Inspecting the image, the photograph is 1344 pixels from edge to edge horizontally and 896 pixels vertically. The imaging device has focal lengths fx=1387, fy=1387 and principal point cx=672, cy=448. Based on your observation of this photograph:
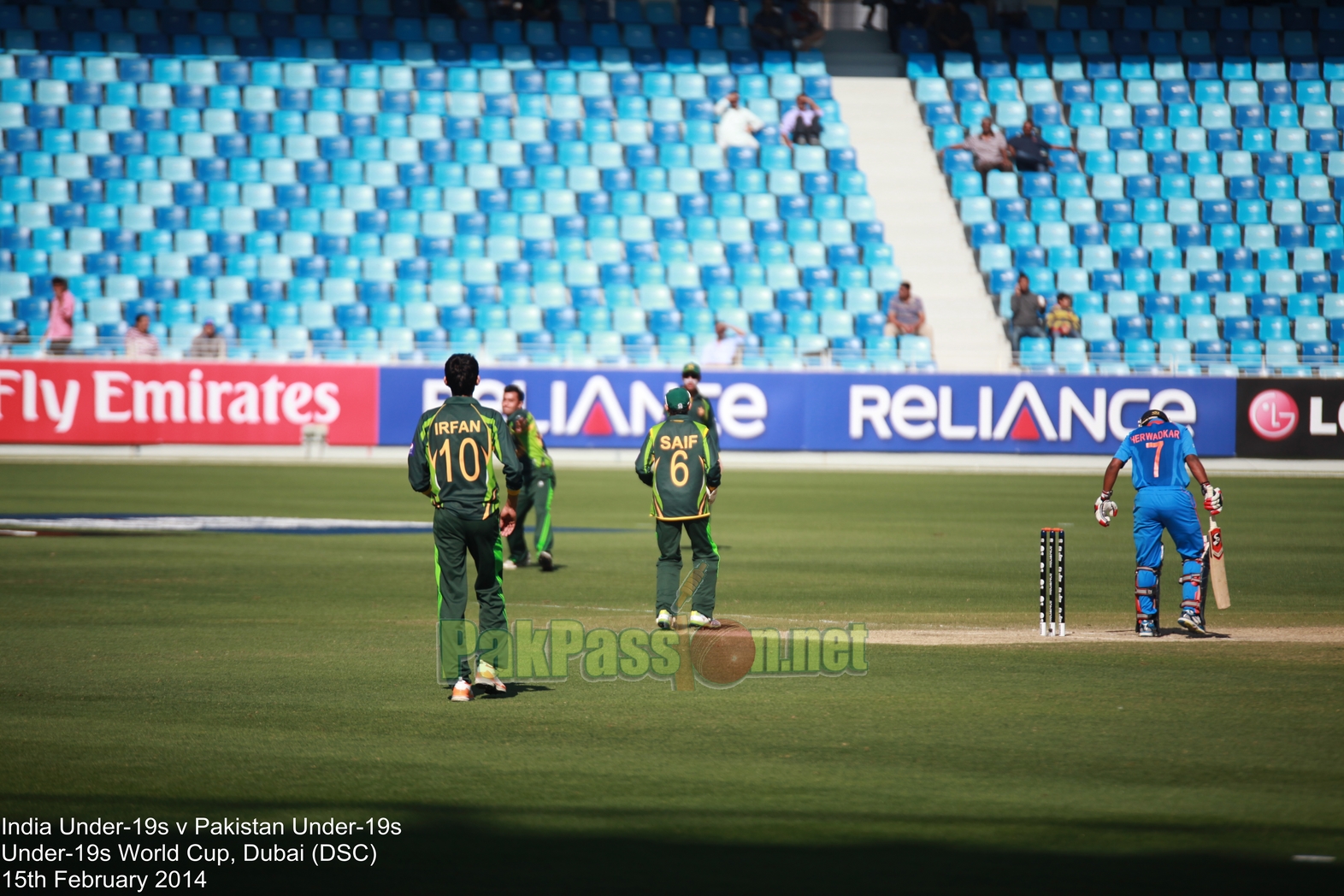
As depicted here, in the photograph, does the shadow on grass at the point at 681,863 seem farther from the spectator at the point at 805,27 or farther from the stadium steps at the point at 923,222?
the spectator at the point at 805,27

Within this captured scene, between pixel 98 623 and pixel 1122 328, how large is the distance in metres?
27.1

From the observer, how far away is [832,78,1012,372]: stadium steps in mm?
32562

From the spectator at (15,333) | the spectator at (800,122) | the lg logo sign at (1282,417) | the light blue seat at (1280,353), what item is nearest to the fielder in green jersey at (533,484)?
the spectator at (15,333)

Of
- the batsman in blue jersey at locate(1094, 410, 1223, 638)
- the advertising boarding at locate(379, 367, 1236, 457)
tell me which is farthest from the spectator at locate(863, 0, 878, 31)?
the batsman in blue jersey at locate(1094, 410, 1223, 638)

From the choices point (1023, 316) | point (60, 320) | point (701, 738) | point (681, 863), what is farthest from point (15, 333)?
point (681, 863)

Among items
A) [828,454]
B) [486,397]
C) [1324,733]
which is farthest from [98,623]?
[828,454]

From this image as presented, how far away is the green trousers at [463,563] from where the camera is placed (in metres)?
8.34

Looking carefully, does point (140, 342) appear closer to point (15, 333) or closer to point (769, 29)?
point (15, 333)

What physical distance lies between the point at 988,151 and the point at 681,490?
2675 cm

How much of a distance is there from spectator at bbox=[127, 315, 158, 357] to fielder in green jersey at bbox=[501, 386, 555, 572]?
53.7ft

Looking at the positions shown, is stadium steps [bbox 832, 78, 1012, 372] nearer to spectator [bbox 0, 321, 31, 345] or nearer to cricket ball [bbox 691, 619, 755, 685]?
spectator [bbox 0, 321, 31, 345]

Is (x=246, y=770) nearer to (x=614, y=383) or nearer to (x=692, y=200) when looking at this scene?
(x=614, y=383)

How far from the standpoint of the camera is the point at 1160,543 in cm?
1102

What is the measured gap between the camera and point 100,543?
54.3 ft
